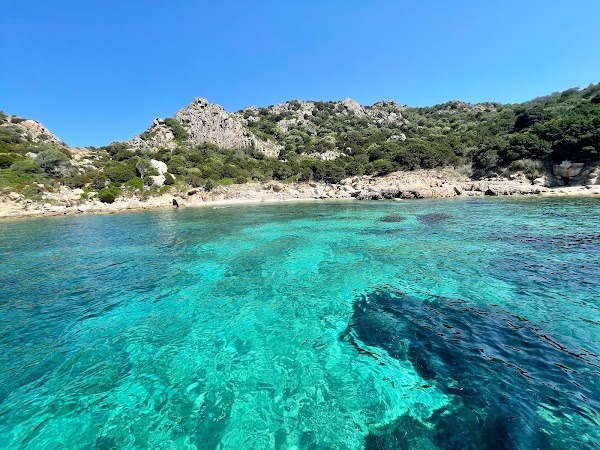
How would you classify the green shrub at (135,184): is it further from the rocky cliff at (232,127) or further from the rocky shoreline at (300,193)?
the rocky cliff at (232,127)

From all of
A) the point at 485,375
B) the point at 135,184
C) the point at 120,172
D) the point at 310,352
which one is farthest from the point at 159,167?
the point at 485,375

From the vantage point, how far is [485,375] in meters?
4.33

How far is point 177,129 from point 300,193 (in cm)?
4798

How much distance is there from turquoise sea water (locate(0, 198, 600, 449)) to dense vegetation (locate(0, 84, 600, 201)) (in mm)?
37280

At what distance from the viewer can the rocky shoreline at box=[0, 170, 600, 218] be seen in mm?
35281

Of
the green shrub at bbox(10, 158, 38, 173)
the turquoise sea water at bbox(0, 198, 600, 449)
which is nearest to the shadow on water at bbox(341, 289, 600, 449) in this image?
the turquoise sea water at bbox(0, 198, 600, 449)

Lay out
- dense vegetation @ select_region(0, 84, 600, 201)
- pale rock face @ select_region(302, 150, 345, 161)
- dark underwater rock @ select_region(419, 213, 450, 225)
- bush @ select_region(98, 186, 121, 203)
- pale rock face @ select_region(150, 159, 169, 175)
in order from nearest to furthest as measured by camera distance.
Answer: dark underwater rock @ select_region(419, 213, 450, 225) < dense vegetation @ select_region(0, 84, 600, 201) < bush @ select_region(98, 186, 121, 203) < pale rock face @ select_region(150, 159, 169, 175) < pale rock face @ select_region(302, 150, 345, 161)

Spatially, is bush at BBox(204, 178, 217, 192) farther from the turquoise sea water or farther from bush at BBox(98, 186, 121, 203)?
the turquoise sea water

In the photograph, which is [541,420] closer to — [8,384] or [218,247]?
[8,384]

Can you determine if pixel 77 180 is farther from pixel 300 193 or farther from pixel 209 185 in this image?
pixel 300 193

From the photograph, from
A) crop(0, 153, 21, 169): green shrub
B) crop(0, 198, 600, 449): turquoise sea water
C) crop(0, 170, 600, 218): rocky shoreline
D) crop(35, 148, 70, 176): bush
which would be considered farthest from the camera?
crop(35, 148, 70, 176): bush

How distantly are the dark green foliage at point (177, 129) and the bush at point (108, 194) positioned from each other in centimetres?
3548

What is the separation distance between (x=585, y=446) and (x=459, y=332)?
249 centimetres

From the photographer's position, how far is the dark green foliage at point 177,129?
7497 cm
